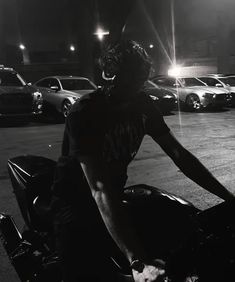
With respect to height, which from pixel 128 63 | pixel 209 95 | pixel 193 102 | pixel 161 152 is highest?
pixel 128 63

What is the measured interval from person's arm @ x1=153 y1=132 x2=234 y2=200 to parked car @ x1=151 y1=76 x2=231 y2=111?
50.8ft

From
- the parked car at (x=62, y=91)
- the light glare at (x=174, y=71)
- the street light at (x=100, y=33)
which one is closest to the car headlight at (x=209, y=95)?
the parked car at (x=62, y=91)

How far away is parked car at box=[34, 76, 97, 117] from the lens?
47.6 feet

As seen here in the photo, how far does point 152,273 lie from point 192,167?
0.94m

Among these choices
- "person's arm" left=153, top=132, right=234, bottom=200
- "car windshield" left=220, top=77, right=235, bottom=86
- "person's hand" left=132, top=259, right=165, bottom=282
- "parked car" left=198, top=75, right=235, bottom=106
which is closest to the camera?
"person's hand" left=132, top=259, right=165, bottom=282

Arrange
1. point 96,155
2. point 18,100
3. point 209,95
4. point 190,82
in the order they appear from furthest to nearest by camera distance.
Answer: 1. point 190,82
2. point 209,95
3. point 18,100
4. point 96,155

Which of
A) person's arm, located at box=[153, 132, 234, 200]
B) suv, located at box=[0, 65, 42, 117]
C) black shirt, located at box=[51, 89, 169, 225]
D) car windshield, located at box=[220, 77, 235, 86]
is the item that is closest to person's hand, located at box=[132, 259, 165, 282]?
black shirt, located at box=[51, 89, 169, 225]

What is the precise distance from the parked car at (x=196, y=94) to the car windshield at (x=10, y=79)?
713cm

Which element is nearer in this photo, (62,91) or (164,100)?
(62,91)

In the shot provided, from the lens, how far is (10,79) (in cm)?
1457

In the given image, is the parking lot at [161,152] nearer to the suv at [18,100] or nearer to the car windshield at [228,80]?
the suv at [18,100]

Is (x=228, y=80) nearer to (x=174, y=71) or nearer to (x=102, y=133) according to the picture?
(x=174, y=71)

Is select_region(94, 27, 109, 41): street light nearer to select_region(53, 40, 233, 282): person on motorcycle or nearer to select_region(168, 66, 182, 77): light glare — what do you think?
select_region(168, 66, 182, 77): light glare


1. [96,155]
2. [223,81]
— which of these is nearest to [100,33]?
[223,81]
